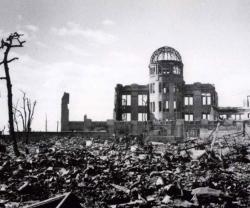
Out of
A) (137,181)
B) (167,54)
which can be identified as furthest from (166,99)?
(137,181)

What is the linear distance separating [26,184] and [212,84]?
4030cm

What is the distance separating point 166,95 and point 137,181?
35.6 metres

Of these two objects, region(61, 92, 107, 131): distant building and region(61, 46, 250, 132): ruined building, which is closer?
region(61, 92, 107, 131): distant building

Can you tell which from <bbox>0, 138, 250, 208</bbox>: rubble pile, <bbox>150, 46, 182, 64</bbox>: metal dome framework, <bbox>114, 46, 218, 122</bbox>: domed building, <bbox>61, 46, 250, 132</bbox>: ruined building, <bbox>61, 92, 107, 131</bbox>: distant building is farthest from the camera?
<bbox>150, 46, 182, 64</bbox>: metal dome framework

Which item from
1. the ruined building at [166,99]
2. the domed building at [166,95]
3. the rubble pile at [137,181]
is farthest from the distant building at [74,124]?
the rubble pile at [137,181]

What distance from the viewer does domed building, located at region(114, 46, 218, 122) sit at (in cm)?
4512

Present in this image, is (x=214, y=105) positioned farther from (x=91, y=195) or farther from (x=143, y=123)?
(x=91, y=195)

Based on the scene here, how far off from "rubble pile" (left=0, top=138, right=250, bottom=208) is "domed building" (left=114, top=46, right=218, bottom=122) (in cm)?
3017

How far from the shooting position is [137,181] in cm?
1031

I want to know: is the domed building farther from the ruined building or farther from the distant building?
the distant building

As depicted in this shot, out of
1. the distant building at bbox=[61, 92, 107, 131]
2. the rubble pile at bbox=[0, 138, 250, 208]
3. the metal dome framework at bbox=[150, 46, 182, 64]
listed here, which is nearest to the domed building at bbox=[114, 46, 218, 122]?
the metal dome framework at bbox=[150, 46, 182, 64]

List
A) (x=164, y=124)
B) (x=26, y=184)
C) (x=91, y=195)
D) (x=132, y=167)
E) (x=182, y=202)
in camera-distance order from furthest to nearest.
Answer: (x=164, y=124), (x=132, y=167), (x=26, y=184), (x=91, y=195), (x=182, y=202)

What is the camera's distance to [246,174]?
11664mm

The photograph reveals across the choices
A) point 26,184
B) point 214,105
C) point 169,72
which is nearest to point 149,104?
point 169,72
